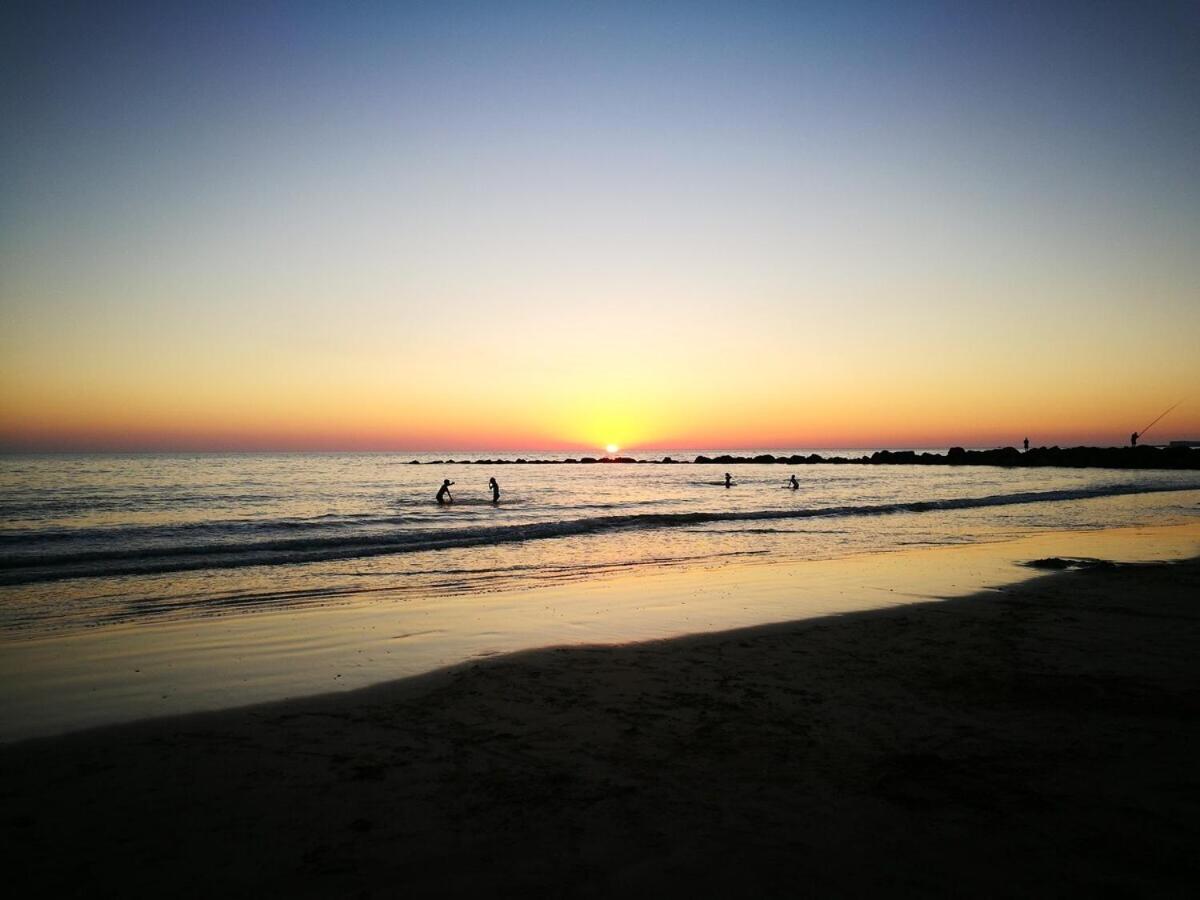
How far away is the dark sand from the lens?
4.30 meters

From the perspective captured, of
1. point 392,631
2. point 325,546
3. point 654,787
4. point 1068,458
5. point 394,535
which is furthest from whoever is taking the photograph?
point 1068,458

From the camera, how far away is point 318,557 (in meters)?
21.2

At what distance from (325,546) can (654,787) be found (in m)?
20.9

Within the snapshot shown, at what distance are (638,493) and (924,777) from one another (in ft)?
176

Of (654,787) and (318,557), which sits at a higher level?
(654,787)

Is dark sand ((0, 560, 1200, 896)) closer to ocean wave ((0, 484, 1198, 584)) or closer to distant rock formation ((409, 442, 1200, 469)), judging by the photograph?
ocean wave ((0, 484, 1198, 584))

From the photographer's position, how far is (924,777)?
552cm

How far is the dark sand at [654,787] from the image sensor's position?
169 inches

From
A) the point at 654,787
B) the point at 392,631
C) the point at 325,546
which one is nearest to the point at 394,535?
the point at 325,546

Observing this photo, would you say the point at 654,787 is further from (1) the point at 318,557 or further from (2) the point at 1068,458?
(2) the point at 1068,458

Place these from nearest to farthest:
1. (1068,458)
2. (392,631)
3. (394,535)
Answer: (392,631) → (394,535) → (1068,458)

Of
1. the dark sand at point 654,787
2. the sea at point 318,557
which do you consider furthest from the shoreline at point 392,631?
the dark sand at point 654,787

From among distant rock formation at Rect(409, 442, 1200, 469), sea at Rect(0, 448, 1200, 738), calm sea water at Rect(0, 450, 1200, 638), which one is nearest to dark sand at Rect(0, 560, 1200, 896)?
sea at Rect(0, 448, 1200, 738)

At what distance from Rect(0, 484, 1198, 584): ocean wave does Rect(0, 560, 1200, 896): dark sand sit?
569 inches
